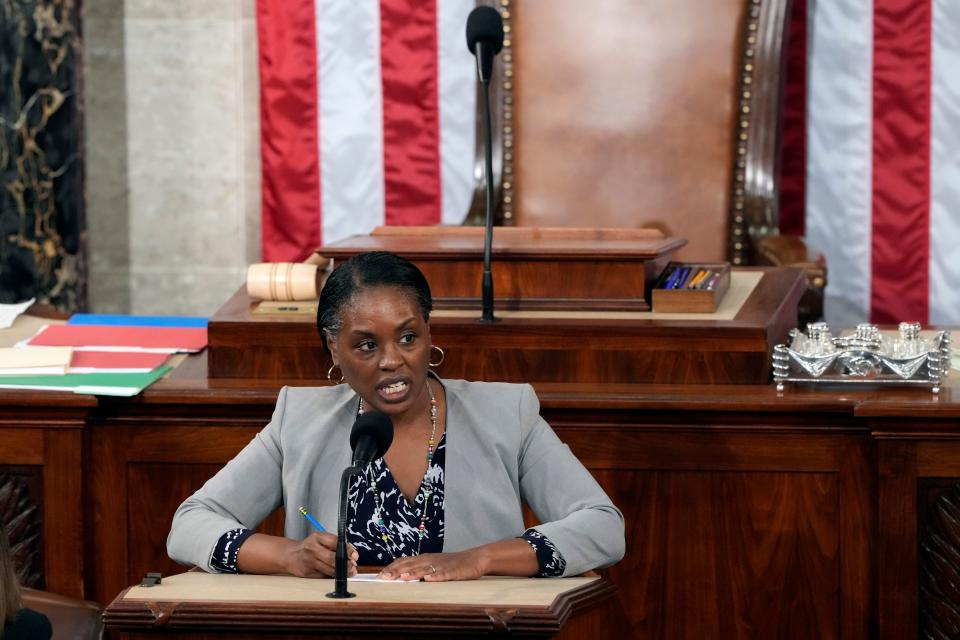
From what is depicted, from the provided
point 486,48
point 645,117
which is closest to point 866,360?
point 486,48

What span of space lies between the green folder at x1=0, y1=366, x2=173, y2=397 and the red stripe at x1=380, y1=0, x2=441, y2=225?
1.80m

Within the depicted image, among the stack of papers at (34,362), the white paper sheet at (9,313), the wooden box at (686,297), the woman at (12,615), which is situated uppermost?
the wooden box at (686,297)

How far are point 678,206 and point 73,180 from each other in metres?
1.88

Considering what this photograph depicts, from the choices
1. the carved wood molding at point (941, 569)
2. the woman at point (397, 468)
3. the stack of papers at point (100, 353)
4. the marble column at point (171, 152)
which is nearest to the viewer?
the woman at point (397, 468)

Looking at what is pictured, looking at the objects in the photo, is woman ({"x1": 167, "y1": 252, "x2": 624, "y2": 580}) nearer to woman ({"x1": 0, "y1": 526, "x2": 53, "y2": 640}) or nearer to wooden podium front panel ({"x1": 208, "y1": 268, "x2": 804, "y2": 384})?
woman ({"x1": 0, "y1": 526, "x2": 53, "y2": 640})

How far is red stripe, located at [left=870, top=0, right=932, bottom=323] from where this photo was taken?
4.85 m

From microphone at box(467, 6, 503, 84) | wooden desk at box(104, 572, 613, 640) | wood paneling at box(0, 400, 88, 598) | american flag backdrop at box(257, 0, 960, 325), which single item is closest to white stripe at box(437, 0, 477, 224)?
american flag backdrop at box(257, 0, 960, 325)

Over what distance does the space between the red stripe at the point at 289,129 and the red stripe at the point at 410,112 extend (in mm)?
235

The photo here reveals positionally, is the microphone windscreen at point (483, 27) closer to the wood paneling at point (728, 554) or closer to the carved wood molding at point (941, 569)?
the wood paneling at point (728, 554)

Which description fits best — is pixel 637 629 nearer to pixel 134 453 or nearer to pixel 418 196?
pixel 134 453

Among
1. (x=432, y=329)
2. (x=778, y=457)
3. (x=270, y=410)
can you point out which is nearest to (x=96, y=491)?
(x=270, y=410)

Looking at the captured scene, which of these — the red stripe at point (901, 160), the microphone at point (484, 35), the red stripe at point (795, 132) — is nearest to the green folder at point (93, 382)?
the microphone at point (484, 35)

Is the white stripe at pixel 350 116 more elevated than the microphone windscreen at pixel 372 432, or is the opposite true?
the white stripe at pixel 350 116

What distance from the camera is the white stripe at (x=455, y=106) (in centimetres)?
502
